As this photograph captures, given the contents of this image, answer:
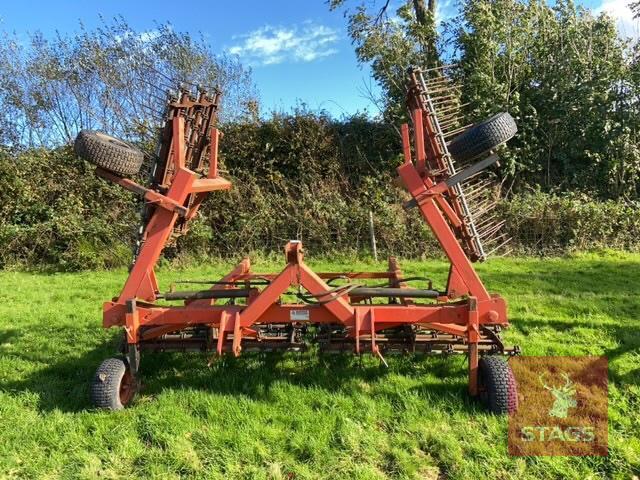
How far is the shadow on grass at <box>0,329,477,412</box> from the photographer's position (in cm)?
411

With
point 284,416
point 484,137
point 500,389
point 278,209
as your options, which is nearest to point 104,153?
point 284,416

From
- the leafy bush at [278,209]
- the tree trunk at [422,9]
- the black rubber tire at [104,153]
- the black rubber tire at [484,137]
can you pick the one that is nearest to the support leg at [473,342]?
the black rubber tire at [484,137]

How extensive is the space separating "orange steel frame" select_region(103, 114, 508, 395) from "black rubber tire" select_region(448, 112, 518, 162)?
0.26 m

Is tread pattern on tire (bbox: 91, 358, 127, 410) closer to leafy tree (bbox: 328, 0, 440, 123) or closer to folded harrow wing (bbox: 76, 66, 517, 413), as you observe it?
folded harrow wing (bbox: 76, 66, 517, 413)

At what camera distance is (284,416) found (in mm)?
3762

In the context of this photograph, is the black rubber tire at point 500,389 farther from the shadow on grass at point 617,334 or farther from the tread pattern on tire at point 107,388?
the tread pattern on tire at point 107,388

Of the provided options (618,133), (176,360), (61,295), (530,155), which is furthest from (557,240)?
(61,295)

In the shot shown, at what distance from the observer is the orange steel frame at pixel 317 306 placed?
3.88 m

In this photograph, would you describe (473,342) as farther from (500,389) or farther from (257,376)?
(257,376)

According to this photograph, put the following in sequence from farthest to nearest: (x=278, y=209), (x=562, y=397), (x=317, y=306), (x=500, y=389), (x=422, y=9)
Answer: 1. (x=422, y=9)
2. (x=278, y=209)
3. (x=317, y=306)
4. (x=562, y=397)
5. (x=500, y=389)

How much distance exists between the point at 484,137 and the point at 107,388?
3.52m

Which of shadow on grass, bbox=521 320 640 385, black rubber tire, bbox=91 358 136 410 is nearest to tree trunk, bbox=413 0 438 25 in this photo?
shadow on grass, bbox=521 320 640 385

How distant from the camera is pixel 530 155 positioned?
12.7 m

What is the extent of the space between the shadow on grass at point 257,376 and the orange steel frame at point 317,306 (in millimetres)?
400
